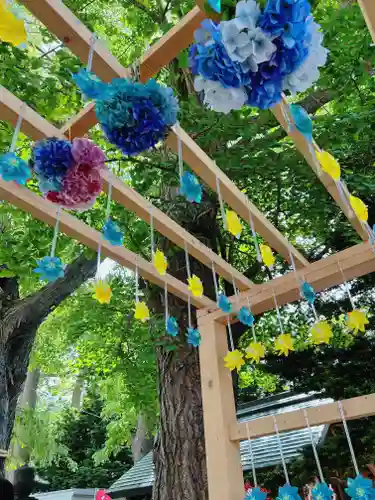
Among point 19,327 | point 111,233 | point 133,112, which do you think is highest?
point 19,327

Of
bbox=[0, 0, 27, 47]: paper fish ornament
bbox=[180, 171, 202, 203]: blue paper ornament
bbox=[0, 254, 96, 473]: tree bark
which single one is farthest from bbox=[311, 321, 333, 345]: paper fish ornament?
bbox=[0, 254, 96, 473]: tree bark

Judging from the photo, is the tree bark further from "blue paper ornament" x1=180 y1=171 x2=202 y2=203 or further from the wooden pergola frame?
"blue paper ornament" x1=180 y1=171 x2=202 y2=203

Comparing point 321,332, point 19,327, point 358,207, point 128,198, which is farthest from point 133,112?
point 19,327

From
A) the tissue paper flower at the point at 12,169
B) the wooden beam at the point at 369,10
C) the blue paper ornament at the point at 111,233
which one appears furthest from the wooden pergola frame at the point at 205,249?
the tissue paper flower at the point at 12,169

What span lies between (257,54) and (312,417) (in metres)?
1.37

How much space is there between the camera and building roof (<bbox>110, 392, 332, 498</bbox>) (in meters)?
4.75

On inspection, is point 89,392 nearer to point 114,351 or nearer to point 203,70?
point 114,351

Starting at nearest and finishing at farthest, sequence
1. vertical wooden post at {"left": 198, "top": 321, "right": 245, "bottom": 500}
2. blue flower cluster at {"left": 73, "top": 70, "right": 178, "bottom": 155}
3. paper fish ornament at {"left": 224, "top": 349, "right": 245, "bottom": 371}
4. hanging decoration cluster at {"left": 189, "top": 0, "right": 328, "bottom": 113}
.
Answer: hanging decoration cluster at {"left": 189, "top": 0, "right": 328, "bottom": 113}
blue flower cluster at {"left": 73, "top": 70, "right": 178, "bottom": 155}
vertical wooden post at {"left": 198, "top": 321, "right": 245, "bottom": 500}
paper fish ornament at {"left": 224, "top": 349, "right": 245, "bottom": 371}

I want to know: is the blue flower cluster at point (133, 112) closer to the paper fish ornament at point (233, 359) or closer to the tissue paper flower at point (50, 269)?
the tissue paper flower at point (50, 269)

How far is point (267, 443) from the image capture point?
18.1 feet

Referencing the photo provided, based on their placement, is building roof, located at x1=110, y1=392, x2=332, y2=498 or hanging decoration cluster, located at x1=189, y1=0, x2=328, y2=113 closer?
hanging decoration cluster, located at x1=189, y1=0, x2=328, y2=113

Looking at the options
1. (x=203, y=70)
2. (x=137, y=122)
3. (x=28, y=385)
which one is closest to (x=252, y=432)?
(x=137, y=122)

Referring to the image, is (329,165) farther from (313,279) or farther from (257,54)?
(313,279)

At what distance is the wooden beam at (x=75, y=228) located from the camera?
1.48 meters
